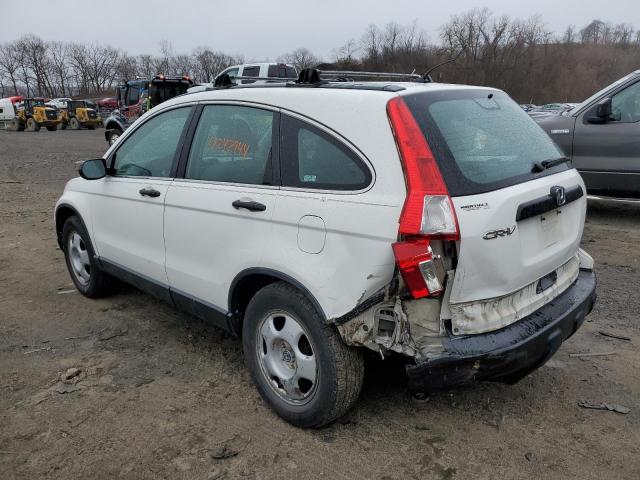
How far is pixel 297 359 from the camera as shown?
2.64 metres

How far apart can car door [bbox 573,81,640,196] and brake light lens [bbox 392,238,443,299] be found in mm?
5475

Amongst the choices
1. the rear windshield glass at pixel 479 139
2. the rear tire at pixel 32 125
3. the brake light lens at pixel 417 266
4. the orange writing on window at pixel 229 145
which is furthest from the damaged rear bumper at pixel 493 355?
the rear tire at pixel 32 125

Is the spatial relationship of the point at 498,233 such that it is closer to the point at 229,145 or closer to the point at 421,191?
the point at 421,191

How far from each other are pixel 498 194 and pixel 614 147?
5206mm

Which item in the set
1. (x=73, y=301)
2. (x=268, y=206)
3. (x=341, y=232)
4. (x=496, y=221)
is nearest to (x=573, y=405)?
(x=496, y=221)

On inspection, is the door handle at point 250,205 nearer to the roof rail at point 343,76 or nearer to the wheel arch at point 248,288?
the wheel arch at point 248,288

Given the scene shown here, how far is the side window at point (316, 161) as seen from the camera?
2412mm

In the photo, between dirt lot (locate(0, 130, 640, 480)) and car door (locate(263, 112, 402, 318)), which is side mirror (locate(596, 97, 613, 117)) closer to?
dirt lot (locate(0, 130, 640, 480))

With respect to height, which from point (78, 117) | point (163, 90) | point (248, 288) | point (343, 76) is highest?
point (163, 90)

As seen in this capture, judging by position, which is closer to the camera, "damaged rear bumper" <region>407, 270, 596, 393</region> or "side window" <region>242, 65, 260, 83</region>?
"damaged rear bumper" <region>407, 270, 596, 393</region>

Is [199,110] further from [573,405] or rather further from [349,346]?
[573,405]

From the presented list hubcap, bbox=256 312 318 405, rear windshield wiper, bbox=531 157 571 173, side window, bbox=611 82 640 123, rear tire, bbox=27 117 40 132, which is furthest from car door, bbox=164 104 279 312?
rear tire, bbox=27 117 40 132

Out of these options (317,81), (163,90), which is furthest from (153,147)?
(163,90)

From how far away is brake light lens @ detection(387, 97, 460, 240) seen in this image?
2.17m
